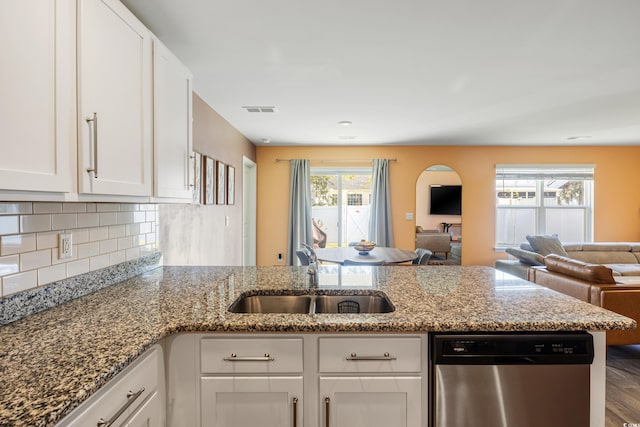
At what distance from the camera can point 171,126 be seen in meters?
1.75

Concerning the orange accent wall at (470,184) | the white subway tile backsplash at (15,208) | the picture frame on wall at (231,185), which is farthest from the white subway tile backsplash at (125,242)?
the orange accent wall at (470,184)

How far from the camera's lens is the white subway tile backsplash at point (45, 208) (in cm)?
132

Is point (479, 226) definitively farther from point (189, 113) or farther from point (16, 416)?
point (16, 416)

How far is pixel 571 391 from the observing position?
50.0 inches

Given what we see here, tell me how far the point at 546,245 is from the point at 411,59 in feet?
12.0

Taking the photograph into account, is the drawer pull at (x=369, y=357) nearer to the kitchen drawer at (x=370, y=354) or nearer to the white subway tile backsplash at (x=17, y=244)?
the kitchen drawer at (x=370, y=354)

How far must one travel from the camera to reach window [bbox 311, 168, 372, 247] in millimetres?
6152

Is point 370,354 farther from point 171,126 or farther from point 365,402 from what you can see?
point 171,126

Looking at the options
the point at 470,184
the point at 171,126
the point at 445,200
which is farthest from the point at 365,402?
the point at 445,200

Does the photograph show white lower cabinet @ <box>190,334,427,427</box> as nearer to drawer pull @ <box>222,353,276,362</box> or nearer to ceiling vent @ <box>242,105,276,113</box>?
drawer pull @ <box>222,353,276,362</box>

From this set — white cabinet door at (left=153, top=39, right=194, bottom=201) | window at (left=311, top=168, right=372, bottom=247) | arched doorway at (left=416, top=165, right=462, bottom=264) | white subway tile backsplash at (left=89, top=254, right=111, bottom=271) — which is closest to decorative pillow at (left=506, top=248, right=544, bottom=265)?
window at (left=311, top=168, right=372, bottom=247)

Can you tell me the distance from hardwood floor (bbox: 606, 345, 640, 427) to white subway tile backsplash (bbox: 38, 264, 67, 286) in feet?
9.95

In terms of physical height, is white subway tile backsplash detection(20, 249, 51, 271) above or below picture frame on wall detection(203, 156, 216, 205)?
below

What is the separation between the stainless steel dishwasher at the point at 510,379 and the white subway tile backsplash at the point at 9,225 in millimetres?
1575
